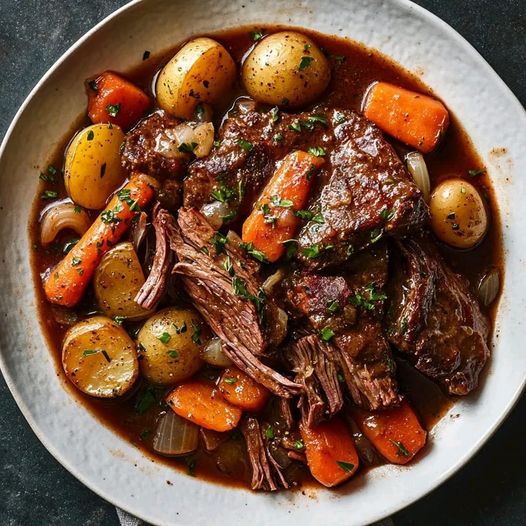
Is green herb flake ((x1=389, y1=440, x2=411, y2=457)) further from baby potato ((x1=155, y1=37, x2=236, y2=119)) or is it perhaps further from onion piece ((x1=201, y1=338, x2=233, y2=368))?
baby potato ((x1=155, y1=37, x2=236, y2=119))

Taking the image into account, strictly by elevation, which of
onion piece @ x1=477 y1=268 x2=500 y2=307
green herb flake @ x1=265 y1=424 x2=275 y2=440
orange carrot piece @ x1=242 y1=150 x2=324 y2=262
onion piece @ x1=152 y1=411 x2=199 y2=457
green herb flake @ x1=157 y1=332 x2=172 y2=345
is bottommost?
green herb flake @ x1=265 y1=424 x2=275 y2=440

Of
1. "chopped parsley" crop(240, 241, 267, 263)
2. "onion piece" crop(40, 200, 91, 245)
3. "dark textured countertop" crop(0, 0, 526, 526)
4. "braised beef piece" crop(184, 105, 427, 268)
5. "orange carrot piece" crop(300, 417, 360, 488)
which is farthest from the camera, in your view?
"dark textured countertop" crop(0, 0, 526, 526)

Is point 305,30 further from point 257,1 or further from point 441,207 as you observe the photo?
point 441,207

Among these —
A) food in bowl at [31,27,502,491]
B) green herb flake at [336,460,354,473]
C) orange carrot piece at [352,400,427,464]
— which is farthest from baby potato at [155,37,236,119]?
green herb flake at [336,460,354,473]

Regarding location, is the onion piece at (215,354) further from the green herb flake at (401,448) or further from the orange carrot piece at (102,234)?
the green herb flake at (401,448)

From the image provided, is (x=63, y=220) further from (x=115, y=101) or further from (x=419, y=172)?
(x=419, y=172)

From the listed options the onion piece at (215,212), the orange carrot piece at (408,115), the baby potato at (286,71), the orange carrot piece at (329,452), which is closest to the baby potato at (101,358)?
the onion piece at (215,212)

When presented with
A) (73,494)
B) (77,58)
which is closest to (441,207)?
(77,58)
